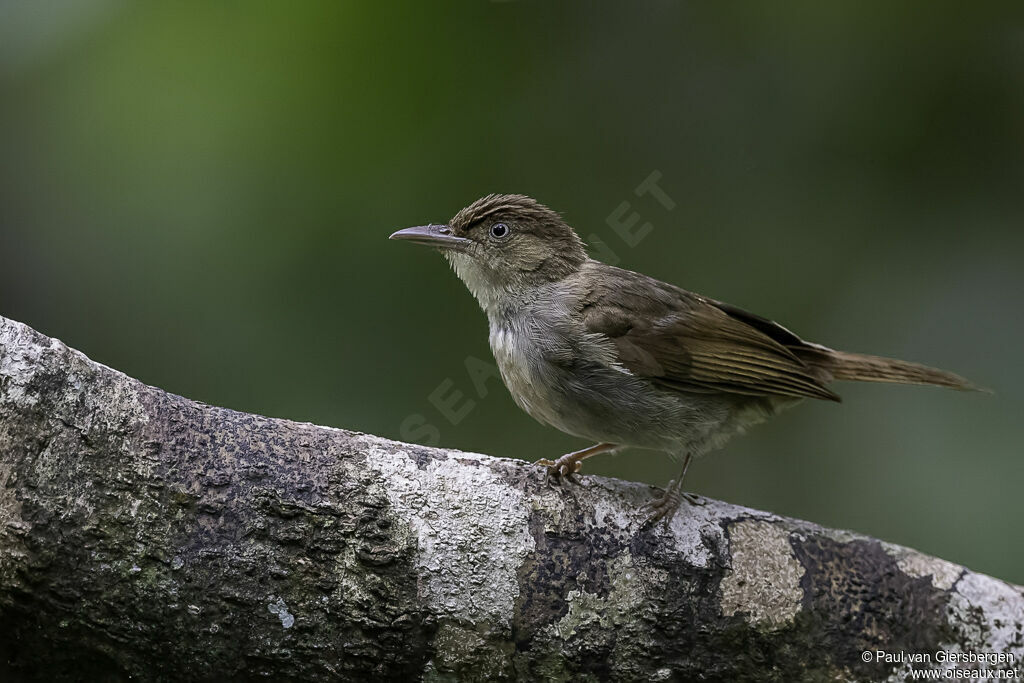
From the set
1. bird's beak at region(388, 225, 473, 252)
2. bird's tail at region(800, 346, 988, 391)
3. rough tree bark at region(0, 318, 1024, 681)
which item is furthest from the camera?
bird's beak at region(388, 225, 473, 252)

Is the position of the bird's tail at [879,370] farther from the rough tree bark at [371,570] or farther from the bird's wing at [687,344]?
the rough tree bark at [371,570]

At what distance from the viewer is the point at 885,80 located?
3.99 meters

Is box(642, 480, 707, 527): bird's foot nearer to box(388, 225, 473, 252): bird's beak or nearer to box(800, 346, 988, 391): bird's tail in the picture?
box(800, 346, 988, 391): bird's tail

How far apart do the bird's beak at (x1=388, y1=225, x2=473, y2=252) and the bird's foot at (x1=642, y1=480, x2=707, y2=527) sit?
1421 millimetres

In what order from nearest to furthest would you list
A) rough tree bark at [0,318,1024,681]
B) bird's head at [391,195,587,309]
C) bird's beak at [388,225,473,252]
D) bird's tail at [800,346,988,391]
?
1. rough tree bark at [0,318,1024,681]
2. bird's tail at [800,346,988,391]
3. bird's beak at [388,225,473,252]
4. bird's head at [391,195,587,309]

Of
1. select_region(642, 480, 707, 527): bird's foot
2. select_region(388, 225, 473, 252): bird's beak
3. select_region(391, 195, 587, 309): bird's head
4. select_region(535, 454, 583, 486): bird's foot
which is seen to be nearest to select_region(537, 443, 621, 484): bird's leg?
select_region(535, 454, 583, 486): bird's foot

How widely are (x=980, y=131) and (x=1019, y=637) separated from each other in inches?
84.9

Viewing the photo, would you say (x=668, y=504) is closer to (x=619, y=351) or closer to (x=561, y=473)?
(x=561, y=473)

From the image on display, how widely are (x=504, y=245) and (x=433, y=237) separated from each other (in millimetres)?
299

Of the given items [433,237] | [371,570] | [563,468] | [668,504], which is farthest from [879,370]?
[371,570]

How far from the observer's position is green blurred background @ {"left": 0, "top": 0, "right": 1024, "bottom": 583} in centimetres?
341

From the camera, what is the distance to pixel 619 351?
315cm

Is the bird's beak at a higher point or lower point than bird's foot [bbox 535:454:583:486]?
higher

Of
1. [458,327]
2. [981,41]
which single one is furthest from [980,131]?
[458,327]
